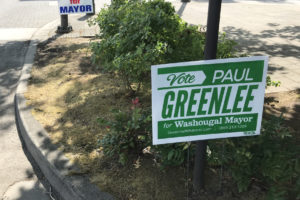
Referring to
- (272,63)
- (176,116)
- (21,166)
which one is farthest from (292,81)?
(21,166)

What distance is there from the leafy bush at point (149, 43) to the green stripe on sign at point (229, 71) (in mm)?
1605

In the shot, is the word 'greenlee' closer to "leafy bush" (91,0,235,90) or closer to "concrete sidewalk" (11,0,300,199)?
"leafy bush" (91,0,235,90)

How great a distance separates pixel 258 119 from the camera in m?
2.90

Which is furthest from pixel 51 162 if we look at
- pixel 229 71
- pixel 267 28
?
pixel 267 28

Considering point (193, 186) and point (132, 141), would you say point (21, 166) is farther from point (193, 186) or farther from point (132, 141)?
point (193, 186)

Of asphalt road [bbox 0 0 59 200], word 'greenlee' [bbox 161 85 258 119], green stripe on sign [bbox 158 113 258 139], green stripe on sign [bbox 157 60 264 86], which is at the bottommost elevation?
asphalt road [bbox 0 0 59 200]

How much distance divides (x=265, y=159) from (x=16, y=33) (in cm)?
971

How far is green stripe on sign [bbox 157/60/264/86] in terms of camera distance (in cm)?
270

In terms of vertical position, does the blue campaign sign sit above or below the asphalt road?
above

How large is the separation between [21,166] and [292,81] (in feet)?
16.0

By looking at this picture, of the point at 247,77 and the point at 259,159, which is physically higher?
the point at 247,77

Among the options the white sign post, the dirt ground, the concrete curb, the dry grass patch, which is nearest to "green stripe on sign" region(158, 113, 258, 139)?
the white sign post

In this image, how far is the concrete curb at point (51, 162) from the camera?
342cm

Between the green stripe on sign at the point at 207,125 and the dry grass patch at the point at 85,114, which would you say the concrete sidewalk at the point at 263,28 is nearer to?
the dry grass patch at the point at 85,114
